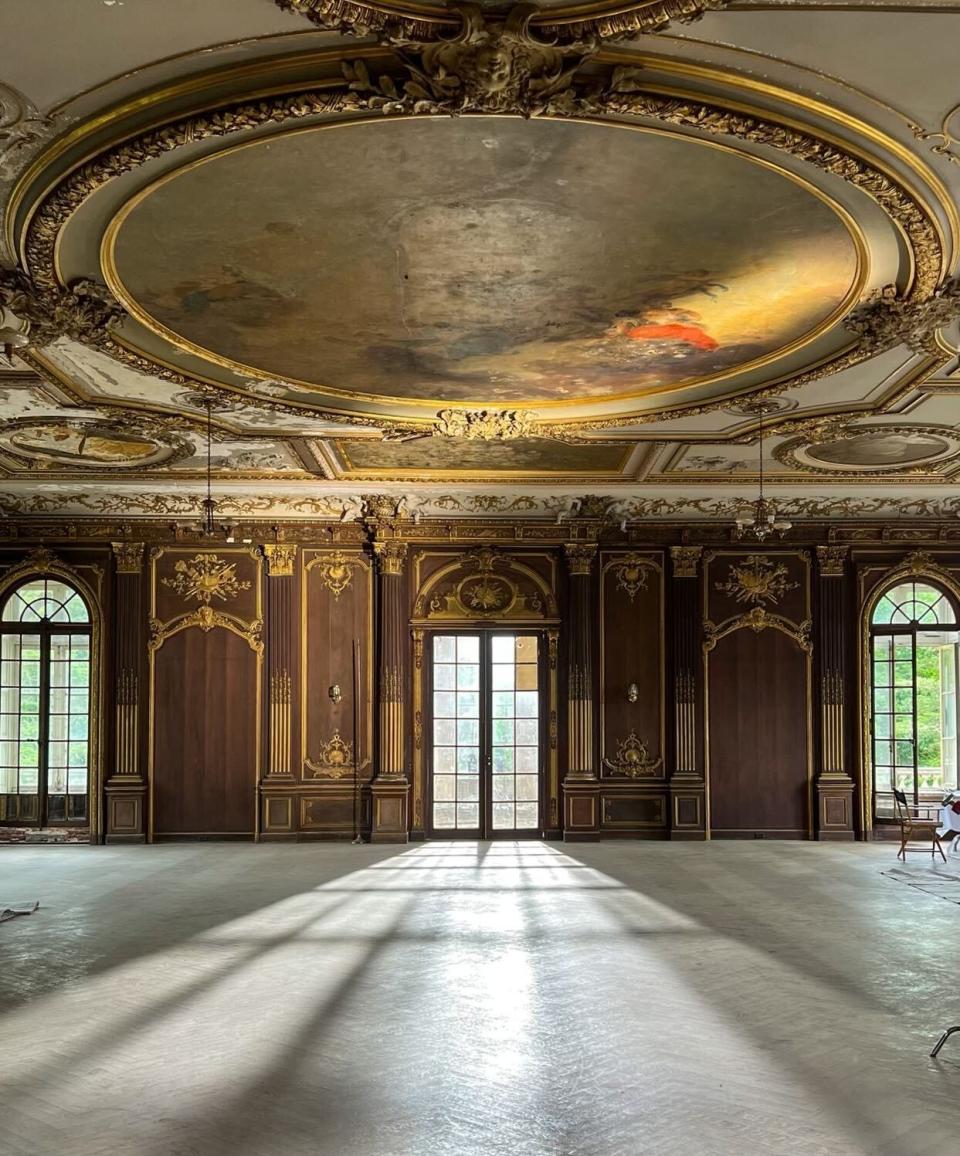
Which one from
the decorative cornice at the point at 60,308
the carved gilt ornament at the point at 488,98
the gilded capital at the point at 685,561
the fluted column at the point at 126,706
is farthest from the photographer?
the gilded capital at the point at 685,561

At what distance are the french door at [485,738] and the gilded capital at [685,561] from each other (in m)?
1.98

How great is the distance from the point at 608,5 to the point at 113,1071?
4.90m

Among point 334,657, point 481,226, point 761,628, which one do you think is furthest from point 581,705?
point 481,226

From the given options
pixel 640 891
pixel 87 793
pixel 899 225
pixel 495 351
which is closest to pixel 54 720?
pixel 87 793

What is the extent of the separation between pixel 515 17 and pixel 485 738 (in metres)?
10.1

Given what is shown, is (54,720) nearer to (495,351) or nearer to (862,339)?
(495,351)

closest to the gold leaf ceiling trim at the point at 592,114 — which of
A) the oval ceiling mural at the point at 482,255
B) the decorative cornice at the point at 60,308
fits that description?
the oval ceiling mural at the point at 482,255

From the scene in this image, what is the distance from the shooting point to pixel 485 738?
1291 centimetres

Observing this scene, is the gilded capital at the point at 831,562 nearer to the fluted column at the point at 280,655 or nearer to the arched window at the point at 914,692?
the arched window at the point at 914,692

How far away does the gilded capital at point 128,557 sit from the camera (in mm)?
12852

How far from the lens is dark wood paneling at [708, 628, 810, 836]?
12.9 metres

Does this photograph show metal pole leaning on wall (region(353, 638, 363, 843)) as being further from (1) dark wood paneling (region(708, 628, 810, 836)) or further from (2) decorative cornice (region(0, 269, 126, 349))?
(2) decorative cornice (region(0, 269, 126, 349))

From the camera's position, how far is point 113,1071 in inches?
197

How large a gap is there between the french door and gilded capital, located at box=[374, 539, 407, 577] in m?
0.98
